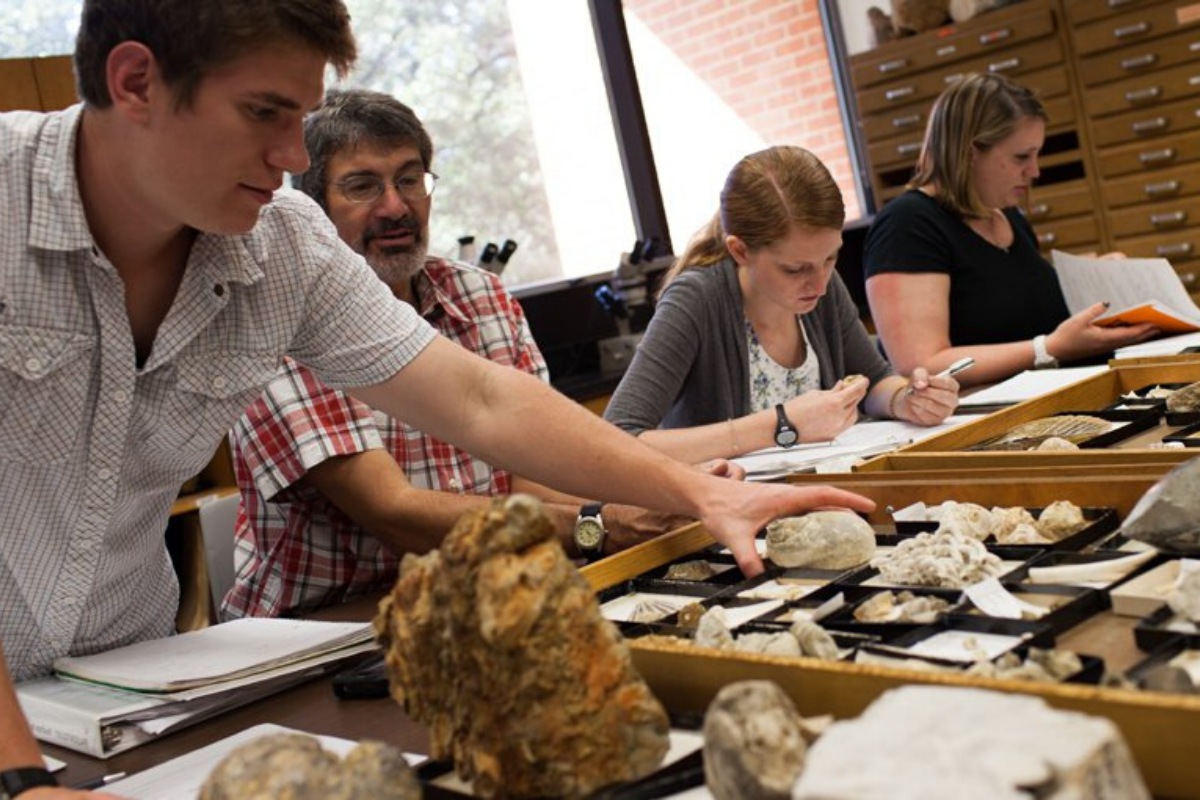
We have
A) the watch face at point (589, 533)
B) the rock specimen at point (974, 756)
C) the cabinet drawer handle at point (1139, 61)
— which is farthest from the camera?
the cabinet drawer handle at point (1139, 61)

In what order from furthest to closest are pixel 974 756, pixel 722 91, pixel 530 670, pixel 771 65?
pixel 771 65 → pixel 722 91 → pixel 530 670 → pixel 974 756

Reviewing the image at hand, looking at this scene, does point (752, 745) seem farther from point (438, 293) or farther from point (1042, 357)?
point (1042, 357)

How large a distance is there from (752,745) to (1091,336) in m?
2.48

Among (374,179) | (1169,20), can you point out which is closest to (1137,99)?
(1169,20)

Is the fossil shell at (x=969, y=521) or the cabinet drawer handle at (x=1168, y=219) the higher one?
the cabinet drawer handle at (x=1168, y=219)

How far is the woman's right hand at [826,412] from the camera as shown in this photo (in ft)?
8.44

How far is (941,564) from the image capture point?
4.37 feet

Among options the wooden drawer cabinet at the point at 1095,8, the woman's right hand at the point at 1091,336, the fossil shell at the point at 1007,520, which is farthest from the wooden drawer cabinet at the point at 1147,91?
the fossil shell at the point at 1007,520

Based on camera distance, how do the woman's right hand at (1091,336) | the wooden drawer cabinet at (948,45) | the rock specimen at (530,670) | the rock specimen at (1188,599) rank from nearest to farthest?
the rock specimen at (530,670) < the rock specimen at (1188,599) < the woman's right hand at (1091,336) < the wooden drawer cabinet at (948,45)

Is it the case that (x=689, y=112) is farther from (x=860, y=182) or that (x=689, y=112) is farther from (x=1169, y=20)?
(x=1169, y=20)

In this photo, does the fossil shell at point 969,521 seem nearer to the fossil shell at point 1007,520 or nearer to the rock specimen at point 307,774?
the fossil shell at point 1007,520

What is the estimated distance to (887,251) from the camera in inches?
138

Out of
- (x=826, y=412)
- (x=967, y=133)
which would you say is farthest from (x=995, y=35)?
(x=826, y=412)

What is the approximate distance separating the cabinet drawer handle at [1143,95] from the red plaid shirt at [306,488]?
398 centimetres
